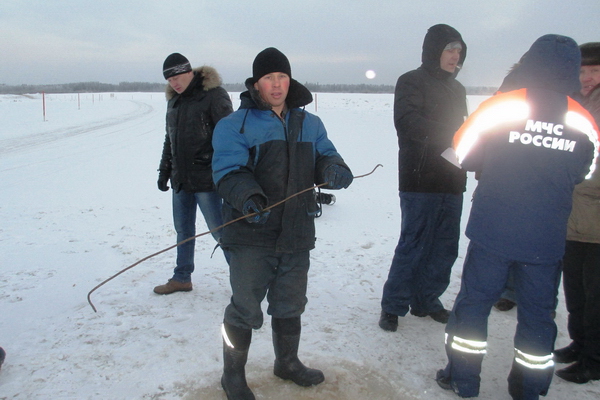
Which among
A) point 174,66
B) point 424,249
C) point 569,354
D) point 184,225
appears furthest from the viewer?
point 184,225

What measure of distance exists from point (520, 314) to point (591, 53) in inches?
72.2

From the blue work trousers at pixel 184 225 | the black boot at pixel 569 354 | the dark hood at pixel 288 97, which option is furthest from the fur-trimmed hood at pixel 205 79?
the black boot at pixel 569 354

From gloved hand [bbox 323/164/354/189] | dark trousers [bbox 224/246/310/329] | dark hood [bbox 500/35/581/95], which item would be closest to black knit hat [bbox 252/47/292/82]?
gloved hand [bbox 323/164/354/189]

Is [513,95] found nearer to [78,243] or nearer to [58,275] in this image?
[58,275]

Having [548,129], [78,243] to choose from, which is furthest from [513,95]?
[78,243]

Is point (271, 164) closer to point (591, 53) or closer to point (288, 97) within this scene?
point (288, 97)

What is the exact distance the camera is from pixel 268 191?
95.5 inches

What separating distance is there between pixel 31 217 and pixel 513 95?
19.5 feet

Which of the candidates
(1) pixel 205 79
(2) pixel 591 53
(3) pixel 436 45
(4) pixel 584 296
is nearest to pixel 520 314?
(4) pixel 584 296

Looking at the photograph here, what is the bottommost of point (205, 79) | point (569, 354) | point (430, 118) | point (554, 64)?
point (569, 354)

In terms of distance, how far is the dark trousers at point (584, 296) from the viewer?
2.69 metres

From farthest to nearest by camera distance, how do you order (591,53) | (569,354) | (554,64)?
(569,354) → (591,53) → (554,64)

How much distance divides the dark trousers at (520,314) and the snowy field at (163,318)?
23 cm

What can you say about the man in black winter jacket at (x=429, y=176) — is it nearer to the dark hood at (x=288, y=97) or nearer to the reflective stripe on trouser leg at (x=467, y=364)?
the reflective stripe on trouser leg at (x=467, y=364)
